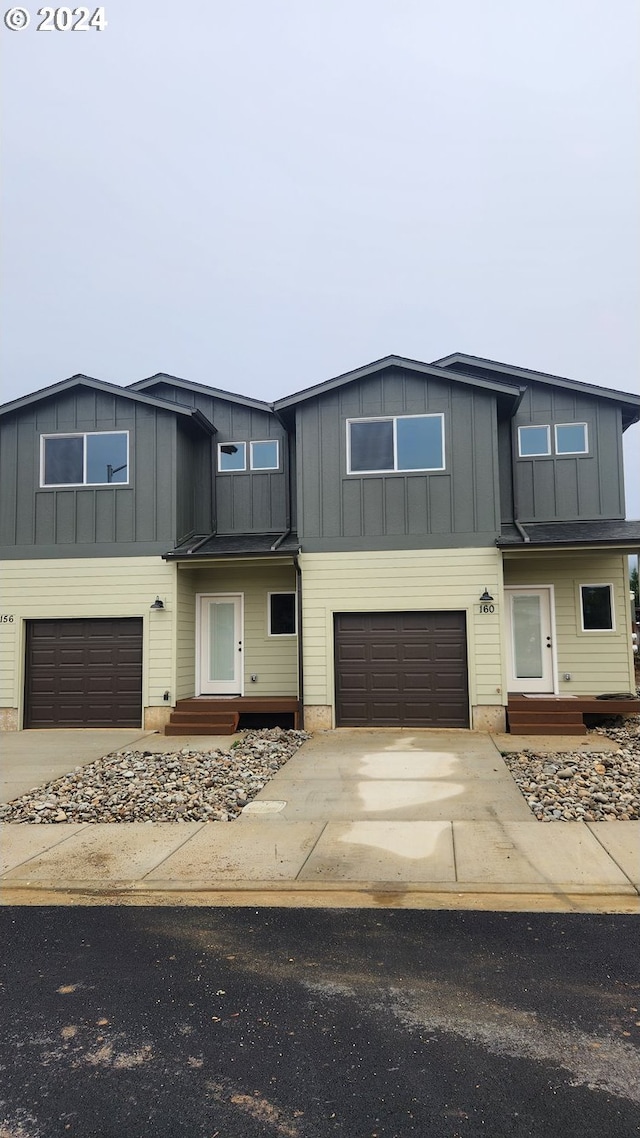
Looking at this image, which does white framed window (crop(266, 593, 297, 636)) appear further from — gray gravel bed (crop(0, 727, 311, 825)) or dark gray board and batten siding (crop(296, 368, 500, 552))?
gray gravel bed (crop(0, 727, 311, 825))

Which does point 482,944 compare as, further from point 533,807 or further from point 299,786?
point 299,786

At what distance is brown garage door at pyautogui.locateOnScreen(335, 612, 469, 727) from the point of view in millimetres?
11562

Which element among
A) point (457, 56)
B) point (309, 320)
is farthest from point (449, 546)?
point (309, 320)

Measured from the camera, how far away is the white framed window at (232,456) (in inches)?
550

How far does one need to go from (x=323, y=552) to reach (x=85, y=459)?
197 inches

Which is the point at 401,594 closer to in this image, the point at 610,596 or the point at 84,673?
the point at 610,596

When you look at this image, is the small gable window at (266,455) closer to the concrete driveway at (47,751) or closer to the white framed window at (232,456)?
the white framed window at (232,456)

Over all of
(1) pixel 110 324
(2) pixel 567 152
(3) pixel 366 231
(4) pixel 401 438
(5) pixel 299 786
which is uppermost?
(1) pixel 110 324

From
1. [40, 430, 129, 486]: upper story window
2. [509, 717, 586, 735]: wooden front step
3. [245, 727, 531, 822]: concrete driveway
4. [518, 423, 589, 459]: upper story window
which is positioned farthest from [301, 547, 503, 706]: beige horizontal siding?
[40, 430, 129, 486]: upper story window

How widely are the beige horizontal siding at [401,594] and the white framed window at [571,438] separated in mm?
3237

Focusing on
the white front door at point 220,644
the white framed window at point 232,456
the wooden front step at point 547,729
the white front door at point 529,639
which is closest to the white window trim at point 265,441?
the white framed window at point 232,456

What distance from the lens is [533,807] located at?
22.4ft

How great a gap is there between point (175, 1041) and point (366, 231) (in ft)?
135

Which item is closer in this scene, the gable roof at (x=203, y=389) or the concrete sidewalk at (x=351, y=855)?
the concrete sidewalk at (x=351, y=855)
